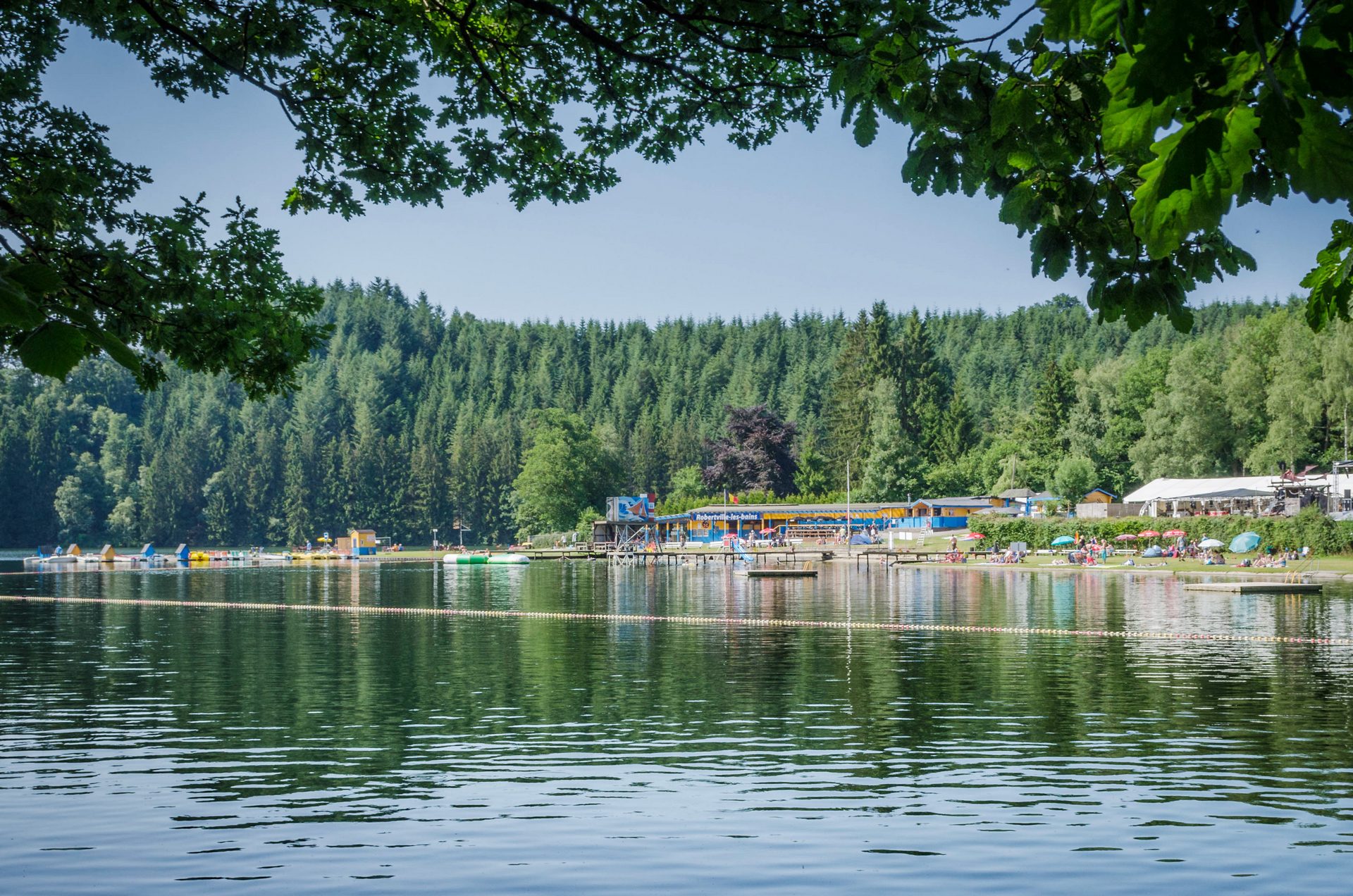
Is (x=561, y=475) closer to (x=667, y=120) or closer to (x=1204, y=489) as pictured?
(x=1204, y=489)

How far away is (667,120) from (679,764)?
8795 mm

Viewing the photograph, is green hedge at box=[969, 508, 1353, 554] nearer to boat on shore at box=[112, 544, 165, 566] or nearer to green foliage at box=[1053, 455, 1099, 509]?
green foliage at box=[1053, 455, 1099, 509]

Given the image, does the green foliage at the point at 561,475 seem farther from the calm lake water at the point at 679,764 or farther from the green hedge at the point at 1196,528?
the calm lake water at the point at 679,764

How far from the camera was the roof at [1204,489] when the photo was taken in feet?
270

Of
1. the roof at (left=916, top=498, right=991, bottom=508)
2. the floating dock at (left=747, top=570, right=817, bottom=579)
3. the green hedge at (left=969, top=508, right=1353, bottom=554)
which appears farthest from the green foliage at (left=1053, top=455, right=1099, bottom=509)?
the floating dock at (left=747, top=570, right=817, bottom=579)

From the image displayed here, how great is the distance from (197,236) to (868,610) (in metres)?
35.4

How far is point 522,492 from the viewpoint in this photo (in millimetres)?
142000

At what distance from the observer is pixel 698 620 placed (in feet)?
137

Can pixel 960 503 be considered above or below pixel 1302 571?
above

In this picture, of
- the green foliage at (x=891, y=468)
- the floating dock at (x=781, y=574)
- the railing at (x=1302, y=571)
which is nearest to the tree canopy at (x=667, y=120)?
the railing at (x=1302, y=571)

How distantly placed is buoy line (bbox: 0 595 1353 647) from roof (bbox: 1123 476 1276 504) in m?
53.2

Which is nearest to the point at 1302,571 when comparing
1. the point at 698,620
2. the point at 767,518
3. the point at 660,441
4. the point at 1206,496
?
the point at 1206,496

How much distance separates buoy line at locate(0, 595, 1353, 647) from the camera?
31641 mm

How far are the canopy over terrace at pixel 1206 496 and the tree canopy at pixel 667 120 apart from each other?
80.2 m
